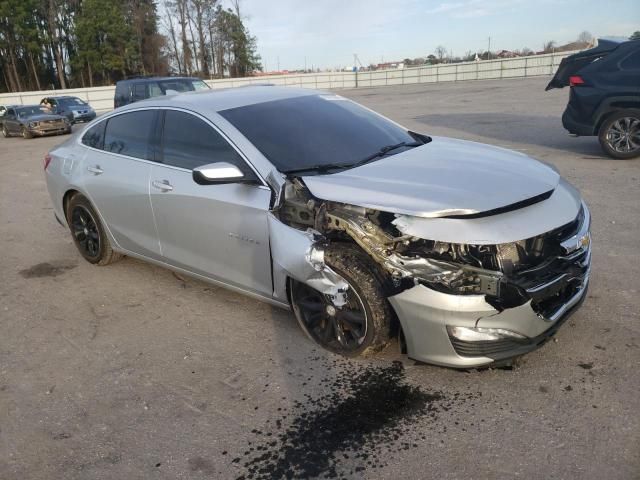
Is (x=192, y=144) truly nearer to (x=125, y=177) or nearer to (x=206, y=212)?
(x=206, y=212)

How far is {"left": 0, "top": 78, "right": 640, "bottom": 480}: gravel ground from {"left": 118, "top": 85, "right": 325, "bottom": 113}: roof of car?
1579 millimetres

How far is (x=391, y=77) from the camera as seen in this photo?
51.0 metres

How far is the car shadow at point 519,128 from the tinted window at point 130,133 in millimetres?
7925

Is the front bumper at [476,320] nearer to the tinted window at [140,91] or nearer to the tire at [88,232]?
the tire at [88,232]

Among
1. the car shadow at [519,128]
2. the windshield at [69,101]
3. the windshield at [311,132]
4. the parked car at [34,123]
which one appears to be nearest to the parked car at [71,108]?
the windshield at [69,101]

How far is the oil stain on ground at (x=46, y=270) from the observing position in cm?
536

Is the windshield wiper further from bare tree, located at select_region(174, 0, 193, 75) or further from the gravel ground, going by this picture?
bare tree, located at select_region(174, 0, 193, 75)

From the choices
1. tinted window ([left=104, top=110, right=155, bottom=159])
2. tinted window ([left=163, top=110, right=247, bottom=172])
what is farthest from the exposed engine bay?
tinted window ([left=104, top=110, right=155, bottom=159])

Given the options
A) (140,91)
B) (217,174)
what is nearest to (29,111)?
(140,91)

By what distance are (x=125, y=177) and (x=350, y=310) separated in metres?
2.43

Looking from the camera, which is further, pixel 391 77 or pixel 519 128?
pixel 391 77

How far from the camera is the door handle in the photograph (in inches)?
162

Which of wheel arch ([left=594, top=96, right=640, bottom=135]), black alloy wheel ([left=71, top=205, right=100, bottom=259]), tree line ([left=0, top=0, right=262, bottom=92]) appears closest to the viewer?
black alloy wheel ([left=71, top=205, right=100, bottom=259])

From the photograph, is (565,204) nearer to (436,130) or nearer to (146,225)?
(146,225)
